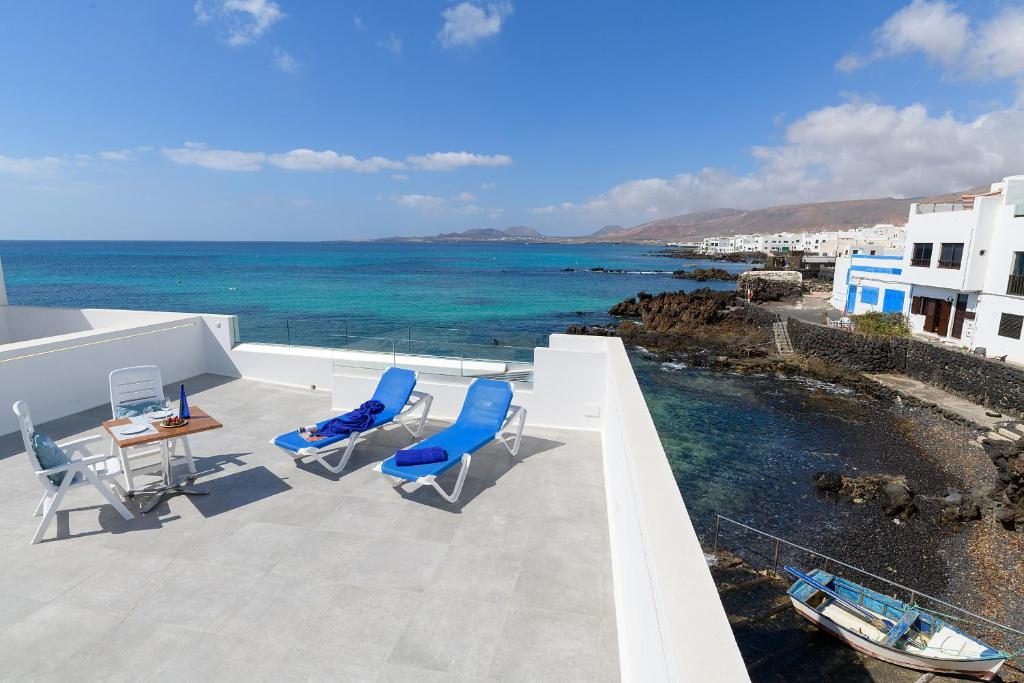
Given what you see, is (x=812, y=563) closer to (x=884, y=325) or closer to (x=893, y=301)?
(x=884, y=325)

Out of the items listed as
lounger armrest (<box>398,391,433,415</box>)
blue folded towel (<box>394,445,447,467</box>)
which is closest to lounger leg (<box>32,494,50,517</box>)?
blue folded towel (<box>394,445,447,467</box>)

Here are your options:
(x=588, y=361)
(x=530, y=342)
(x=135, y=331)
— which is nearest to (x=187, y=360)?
(x=135, y=331)

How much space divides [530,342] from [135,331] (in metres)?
5.70

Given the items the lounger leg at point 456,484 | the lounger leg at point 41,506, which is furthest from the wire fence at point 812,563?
the lounger leg at point 41,506

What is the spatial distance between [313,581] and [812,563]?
9.32 metres

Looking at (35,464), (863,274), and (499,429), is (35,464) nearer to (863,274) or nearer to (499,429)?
(499,429)

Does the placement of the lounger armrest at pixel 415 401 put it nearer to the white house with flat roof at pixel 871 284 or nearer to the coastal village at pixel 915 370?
the coastal village at pixel 915 370

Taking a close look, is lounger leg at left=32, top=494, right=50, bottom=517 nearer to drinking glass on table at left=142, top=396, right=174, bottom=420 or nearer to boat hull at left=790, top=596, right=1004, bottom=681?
drinking glass on table at left=142, top=396, right=174, bottom=420

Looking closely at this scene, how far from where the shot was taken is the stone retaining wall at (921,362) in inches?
644

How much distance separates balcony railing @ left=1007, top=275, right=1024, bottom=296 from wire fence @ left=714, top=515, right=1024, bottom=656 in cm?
1499

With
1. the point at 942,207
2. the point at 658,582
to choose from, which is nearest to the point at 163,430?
the point at 658,582

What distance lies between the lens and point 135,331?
24.2ft

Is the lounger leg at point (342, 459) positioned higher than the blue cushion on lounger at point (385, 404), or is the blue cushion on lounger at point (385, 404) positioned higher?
the blue cushion on lounger at point (385, 404)

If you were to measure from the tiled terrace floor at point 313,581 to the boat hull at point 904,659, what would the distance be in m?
5.62
